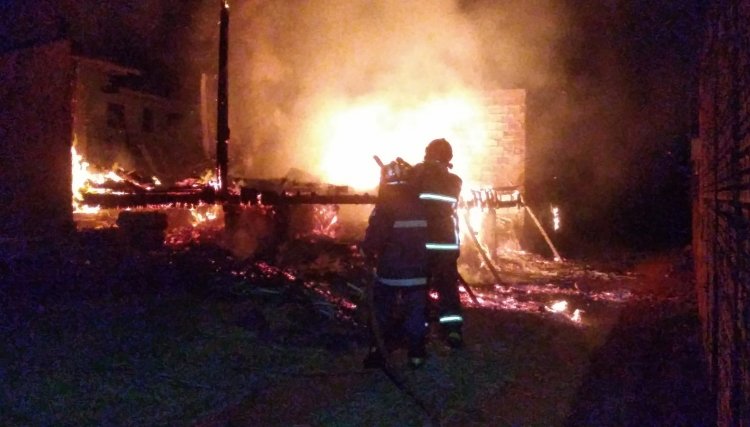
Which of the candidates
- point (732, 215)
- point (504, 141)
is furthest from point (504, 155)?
point (732, 215)

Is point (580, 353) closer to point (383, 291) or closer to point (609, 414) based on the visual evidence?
point (609, 414)

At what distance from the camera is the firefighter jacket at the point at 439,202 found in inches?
218

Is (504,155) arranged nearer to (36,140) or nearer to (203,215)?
(203,215)

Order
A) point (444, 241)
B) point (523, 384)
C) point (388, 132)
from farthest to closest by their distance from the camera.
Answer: point (388, 132)
point (444, 241)
point (523, 384)

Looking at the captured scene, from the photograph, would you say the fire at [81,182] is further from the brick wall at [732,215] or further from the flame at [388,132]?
the brick wall at [732,215]

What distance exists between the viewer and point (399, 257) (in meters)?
5.25

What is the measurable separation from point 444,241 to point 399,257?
62 centimetres

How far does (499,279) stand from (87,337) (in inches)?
225

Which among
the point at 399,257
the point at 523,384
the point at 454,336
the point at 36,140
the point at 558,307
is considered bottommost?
the point at 523,384

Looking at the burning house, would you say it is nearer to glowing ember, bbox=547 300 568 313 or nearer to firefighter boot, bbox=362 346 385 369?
glowing ember, bbox=547 300 568 313

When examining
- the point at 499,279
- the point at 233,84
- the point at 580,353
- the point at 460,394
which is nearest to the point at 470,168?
the point at 499,279

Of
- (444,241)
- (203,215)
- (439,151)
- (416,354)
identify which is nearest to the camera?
(416,354)

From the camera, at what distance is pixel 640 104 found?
16922mm

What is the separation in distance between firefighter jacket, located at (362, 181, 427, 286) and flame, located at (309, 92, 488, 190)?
771 centimetres
